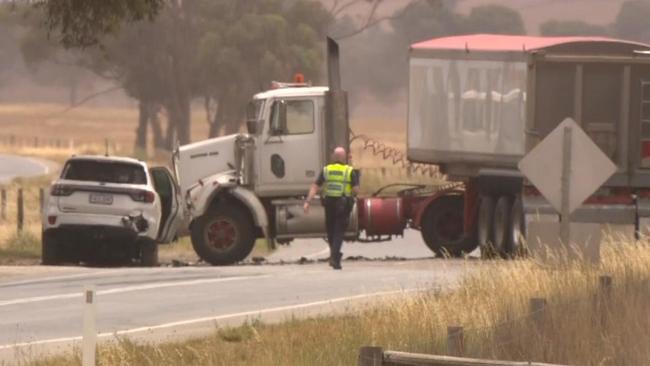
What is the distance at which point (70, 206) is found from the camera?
29500mm

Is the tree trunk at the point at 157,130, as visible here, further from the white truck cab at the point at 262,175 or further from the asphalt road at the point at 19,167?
the white truck cab at the point at 262,175

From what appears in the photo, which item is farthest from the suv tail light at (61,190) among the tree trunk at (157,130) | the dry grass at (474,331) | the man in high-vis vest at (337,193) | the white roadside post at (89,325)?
the tree trunk at (157,130)

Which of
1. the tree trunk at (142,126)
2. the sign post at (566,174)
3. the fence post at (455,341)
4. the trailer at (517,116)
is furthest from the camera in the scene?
the tree trunk at (142,126)

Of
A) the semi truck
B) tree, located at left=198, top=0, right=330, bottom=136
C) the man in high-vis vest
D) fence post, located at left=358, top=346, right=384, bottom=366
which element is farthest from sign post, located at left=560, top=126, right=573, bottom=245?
tree, located at left=198, top=0, right=330, bottom=136

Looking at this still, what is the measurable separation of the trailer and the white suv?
15.8 feet

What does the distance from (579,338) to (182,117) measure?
76.3m

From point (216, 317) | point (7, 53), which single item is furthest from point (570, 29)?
point (216, 317)

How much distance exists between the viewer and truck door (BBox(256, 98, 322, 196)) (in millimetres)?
30609

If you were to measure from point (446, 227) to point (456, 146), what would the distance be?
1.37 m

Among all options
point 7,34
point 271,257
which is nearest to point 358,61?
point 7,34

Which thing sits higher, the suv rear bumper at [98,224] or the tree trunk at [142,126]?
the tree trunk at [142,126]

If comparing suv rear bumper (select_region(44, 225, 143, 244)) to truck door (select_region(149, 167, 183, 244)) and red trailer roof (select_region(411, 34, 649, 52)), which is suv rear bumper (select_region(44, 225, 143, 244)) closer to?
truck door (select_region(149, 167, 183, 244))

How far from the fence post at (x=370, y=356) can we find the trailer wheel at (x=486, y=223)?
1915 cm

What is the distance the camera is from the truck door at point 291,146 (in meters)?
30.6
